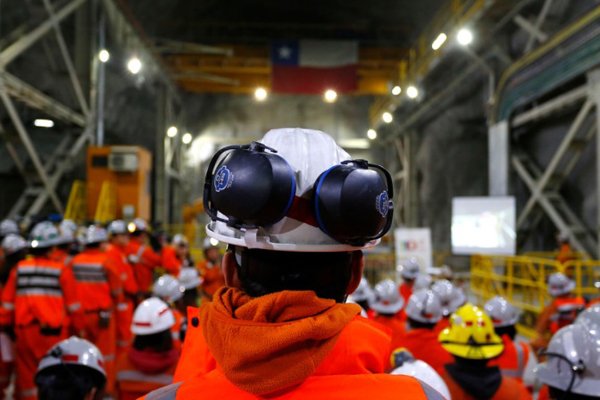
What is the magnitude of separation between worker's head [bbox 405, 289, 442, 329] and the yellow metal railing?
9.38 m

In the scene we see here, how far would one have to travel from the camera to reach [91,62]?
1215cm

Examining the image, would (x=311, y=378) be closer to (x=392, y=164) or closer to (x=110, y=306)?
(x=110, y=306)

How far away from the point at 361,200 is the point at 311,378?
1.40 ft

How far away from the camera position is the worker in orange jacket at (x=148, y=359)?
10.5 ft

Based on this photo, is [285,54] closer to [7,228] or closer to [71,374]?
[7,228]

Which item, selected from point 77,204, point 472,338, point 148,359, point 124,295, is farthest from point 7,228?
point 472,338

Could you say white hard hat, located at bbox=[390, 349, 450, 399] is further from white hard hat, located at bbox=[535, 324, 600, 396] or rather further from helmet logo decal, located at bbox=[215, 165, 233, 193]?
helmet logo decal, located at bbox=[215, 165, 233, 193]

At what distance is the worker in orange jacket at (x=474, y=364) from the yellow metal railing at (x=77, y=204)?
1026 centimetres

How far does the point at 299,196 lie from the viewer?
1248 mm

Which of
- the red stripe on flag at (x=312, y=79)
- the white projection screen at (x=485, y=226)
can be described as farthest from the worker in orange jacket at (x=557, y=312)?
the red stripe on flag at (x=312, y=79)

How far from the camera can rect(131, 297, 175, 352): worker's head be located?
3.42 meters

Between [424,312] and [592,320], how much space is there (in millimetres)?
2111

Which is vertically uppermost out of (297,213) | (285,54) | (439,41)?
(285,54)

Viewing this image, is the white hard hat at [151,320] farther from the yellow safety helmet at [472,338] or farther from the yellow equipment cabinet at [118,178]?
the yellow equipment cabinet at [118,178]
